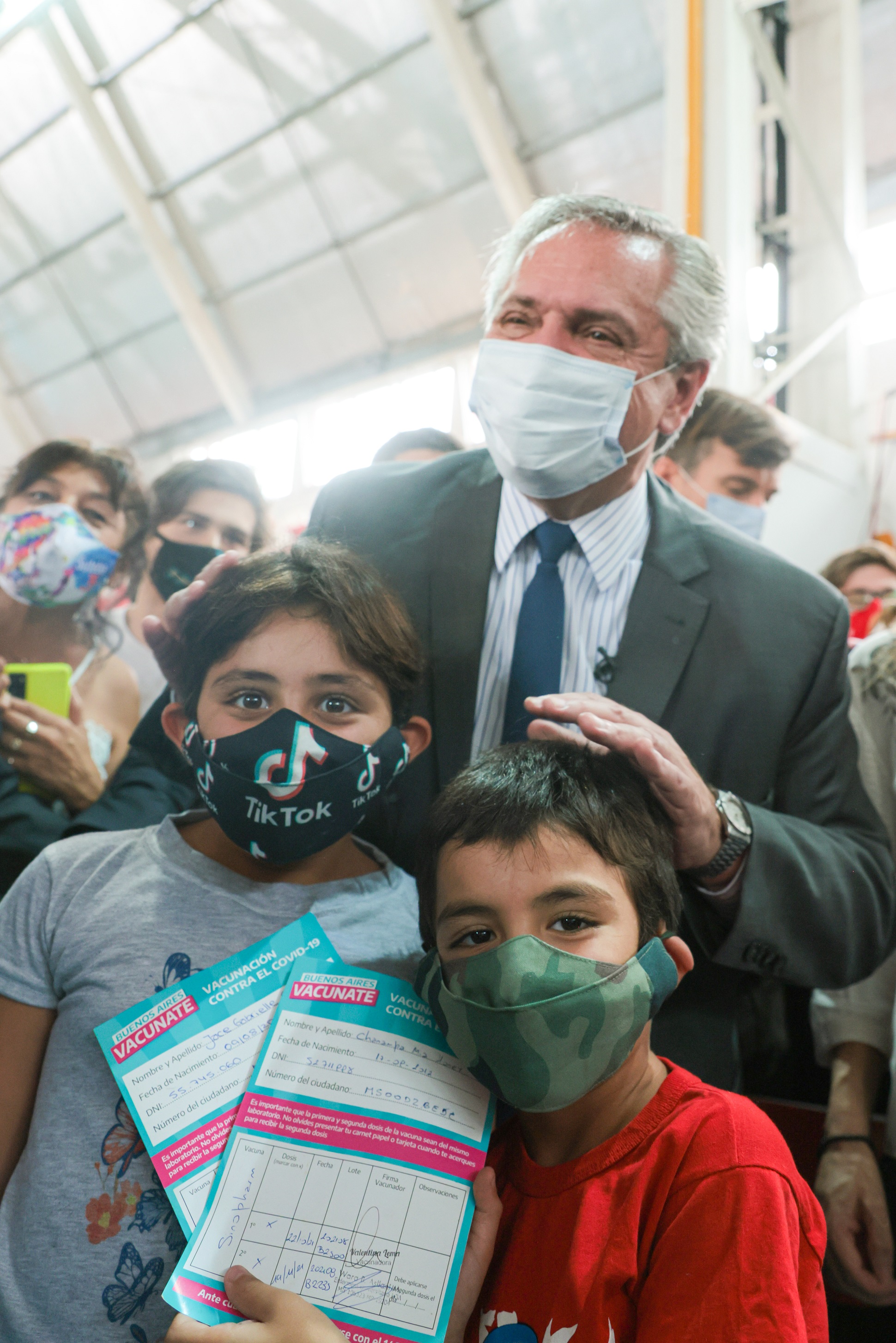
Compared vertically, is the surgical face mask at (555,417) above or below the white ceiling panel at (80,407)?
below

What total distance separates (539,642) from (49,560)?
0.85 meters

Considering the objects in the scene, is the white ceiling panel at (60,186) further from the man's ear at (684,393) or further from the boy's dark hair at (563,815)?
the boy's dark hair at (563,815)

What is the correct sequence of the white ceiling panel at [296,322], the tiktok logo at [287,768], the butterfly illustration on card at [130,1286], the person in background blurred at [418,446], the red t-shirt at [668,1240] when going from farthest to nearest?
1. the white ceiling panel at [296,322]
2. the person in background blurred at [418,446]
3. the tiktok logo at [287,768]
4. the butterfly illustration on card at [130,1286]
5. the red t-shirt at [668,1240]

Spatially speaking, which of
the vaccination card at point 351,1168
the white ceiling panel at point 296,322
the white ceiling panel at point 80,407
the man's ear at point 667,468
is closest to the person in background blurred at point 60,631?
the vaccination card at point 351,1168

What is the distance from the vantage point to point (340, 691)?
3.70ft

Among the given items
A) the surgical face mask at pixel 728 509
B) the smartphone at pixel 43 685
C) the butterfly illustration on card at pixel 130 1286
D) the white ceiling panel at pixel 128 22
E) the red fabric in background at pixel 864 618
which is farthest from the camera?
the red fabric in background at pixel 864 618

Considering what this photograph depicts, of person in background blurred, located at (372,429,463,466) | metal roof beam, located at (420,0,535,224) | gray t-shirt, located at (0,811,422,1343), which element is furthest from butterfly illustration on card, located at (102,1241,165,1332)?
metal roof beam, located at (420,0,535,224)

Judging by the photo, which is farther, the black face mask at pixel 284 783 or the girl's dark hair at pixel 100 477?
the girl's dark hair at pixel 100 477

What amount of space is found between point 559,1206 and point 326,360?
16.1 ft

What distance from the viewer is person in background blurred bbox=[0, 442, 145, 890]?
133 centimetres

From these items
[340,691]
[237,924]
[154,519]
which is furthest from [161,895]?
[154,519]

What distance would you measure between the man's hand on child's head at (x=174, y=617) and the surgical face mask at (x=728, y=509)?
1.50 meters

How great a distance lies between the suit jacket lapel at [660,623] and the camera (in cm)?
129

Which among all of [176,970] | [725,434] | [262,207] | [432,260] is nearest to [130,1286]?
[176,970]
